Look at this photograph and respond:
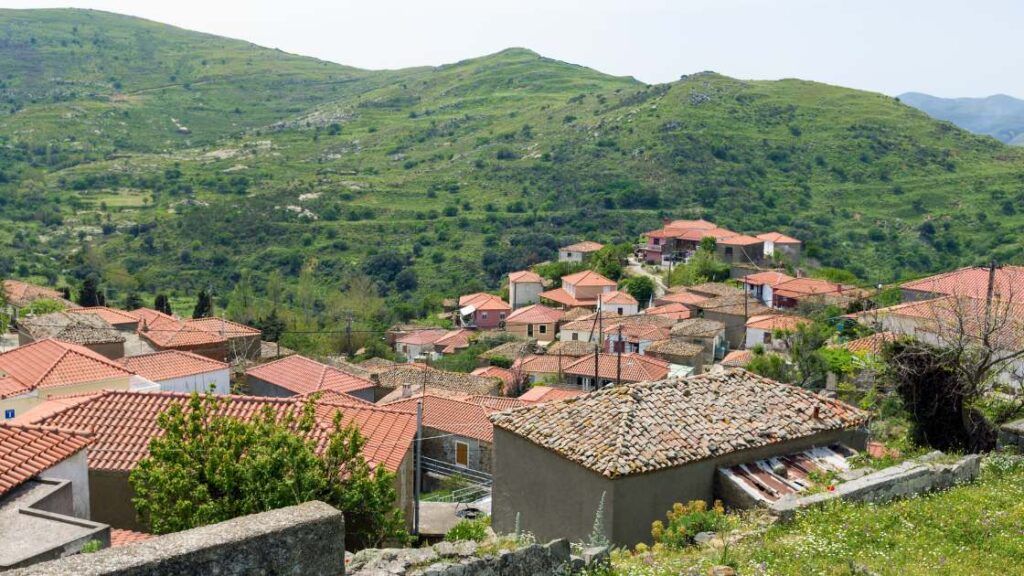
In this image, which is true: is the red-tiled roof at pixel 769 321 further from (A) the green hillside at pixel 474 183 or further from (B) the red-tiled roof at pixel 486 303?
(A) the green hillside at pixel 474 183

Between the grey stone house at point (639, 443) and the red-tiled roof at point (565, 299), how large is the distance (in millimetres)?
44476

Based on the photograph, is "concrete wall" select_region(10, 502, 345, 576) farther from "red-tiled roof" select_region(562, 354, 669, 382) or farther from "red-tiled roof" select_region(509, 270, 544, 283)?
"red-tiled roof" select_region(509, 270, 544, 283)

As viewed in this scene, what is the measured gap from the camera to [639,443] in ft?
32.6

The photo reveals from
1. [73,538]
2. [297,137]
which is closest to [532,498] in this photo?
[73,538]

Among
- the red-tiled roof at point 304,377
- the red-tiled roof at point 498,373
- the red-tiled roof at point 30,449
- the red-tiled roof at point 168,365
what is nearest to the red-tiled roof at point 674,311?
the red-tiled roof at point 498,373

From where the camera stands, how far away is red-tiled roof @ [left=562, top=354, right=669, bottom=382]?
34.2 meters

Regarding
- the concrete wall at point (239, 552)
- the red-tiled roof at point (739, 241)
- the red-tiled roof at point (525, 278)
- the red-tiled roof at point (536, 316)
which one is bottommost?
the red-tiled roof at point (536, 316)

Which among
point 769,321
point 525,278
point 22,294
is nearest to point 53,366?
point 769,321

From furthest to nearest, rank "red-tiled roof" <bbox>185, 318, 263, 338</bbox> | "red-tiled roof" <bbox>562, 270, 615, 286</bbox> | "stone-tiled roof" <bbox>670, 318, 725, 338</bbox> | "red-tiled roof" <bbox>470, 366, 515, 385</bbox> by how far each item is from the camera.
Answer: "red-tiled roof" <bbox>562, 270, 615, 286</bbox>
"stone-tiled roof" <bbox>670, 318, 725, 338</bbox>
"red-tiled roof" <bbox>470, 366, 515, 385</bbox>
"red-tiled roof" <bbox>185, 318, 263, 338</bbox>

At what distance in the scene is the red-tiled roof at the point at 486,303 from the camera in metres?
59.8

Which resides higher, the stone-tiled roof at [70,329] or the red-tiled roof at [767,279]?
the stone-tiled roof at [70,329]

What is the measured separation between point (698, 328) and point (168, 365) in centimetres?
2813

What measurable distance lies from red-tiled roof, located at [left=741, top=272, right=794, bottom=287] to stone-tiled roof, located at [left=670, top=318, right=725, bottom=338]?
27.9 ft

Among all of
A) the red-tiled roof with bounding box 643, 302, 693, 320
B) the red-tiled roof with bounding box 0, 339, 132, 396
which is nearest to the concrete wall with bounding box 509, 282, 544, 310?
the red-tiled roof with bounding box 643, 302, 693, 320
